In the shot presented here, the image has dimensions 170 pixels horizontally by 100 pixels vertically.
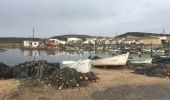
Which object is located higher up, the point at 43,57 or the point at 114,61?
the point at 114,61

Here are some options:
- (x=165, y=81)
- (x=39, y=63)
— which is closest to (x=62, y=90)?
(x=39, y=63)

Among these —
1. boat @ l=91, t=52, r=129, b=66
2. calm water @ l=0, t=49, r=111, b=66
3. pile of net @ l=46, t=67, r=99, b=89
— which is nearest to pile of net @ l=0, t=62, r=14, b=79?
pile of net @ l=46, t=67, r=99, b=89

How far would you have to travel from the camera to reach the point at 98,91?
50.2 feet

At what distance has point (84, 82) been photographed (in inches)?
655

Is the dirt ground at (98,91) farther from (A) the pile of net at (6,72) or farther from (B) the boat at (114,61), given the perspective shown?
(B) the boat at (114,61)

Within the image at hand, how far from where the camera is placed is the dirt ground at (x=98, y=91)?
46.5 feet

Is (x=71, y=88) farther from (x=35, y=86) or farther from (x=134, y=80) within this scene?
(x=134, y=80)

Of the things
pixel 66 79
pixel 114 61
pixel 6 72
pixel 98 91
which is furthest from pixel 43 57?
pixel 98 91

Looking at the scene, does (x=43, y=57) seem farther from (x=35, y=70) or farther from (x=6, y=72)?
(x=35, y=70)

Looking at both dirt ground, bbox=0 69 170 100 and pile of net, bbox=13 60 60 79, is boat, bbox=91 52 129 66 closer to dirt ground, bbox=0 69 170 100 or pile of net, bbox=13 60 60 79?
pile of net, bbox=13 60 60 79

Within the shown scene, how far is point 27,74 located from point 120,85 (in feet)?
18.3

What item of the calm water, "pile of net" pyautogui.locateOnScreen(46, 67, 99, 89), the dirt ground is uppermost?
"pile of net" pyautogui.locateOnScreen(46, 67, 99, 89)

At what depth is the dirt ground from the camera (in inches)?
558

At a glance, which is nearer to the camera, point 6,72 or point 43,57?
point 6,72
